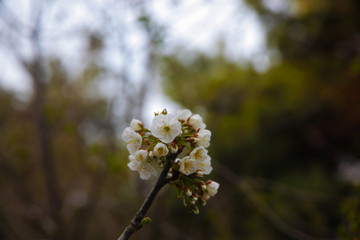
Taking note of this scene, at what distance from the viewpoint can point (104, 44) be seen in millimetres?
4078

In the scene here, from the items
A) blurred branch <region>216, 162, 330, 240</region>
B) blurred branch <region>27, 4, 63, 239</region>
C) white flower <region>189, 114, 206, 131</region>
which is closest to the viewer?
white flower <region>189, 114, 206, 131</region>

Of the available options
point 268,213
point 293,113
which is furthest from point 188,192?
point 293,113

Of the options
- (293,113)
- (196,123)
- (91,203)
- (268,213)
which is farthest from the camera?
(293,113)

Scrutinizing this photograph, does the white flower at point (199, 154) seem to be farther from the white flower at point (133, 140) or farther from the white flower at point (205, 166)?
the white flower at point (133, 140)

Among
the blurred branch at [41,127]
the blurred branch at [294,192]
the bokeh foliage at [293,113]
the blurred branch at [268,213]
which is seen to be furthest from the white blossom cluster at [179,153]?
the bokeh foliage at [293,113]

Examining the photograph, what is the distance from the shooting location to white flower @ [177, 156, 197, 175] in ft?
3.63

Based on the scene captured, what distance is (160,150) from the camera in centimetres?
113

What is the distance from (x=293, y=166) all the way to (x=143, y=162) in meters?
6.25

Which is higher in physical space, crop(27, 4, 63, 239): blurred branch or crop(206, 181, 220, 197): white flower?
crop(27, 4, 63, 239): blurred branch

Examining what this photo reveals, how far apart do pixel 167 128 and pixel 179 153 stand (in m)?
0.13

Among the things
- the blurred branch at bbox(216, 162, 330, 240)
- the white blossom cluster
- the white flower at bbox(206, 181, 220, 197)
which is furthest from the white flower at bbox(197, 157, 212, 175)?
the blurred branch at bbox(216, 162, 330, 240)

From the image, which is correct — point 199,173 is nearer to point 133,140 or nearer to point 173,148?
point 173,148

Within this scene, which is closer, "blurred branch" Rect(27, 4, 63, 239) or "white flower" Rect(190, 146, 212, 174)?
"white flower" Rect(190, 146, 212, 174)

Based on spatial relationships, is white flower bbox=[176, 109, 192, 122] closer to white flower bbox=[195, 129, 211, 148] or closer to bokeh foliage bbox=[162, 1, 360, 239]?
white flower bbox=[195, 129, 211, 148]
